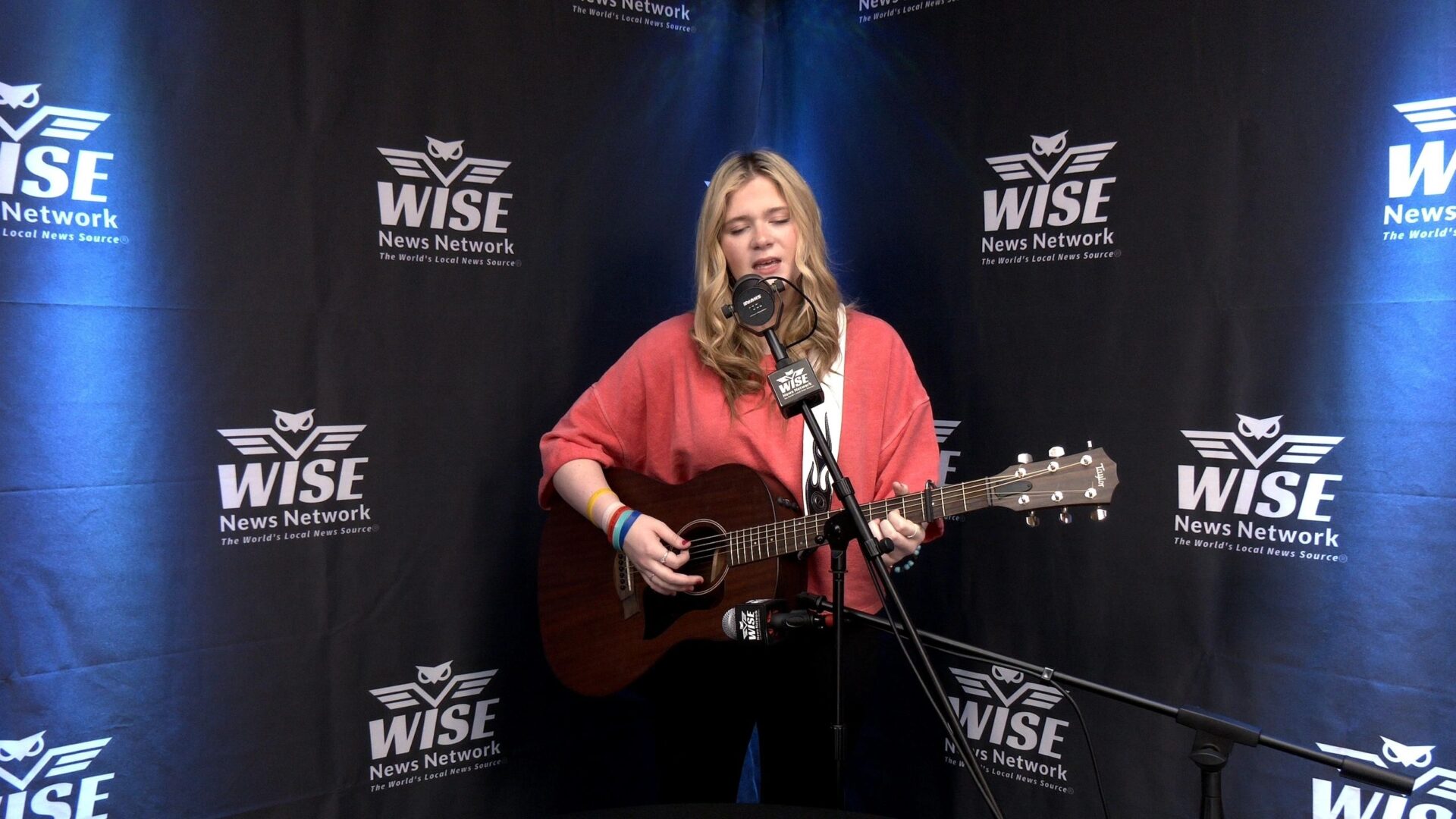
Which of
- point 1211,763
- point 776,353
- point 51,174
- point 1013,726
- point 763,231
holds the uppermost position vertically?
point 51,174

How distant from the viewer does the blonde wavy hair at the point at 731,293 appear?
219 centimetres

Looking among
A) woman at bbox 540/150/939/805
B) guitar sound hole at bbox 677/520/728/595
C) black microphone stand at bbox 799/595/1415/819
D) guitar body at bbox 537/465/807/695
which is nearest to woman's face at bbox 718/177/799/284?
woman at bbox 540/150/939/805

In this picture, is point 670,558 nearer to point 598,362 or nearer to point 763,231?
point 763,231

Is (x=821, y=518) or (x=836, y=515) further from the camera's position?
(x=821, y=518)

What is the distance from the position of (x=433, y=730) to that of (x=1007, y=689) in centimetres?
151

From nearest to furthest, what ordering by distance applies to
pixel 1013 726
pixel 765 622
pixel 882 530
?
pixel 765 622, pixel 882 530, pixel 1013 726

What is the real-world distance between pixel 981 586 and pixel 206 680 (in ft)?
6.29

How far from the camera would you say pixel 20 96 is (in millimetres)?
2082

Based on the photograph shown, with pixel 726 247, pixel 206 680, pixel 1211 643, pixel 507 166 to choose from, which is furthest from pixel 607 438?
pixel 1211 643

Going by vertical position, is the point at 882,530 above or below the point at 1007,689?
above

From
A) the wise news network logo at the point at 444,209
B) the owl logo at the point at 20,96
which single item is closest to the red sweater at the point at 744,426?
the wise news network logo at the point at 444,209

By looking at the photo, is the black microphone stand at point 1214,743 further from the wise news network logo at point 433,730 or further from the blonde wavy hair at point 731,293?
the wise news network logo at point 433,730

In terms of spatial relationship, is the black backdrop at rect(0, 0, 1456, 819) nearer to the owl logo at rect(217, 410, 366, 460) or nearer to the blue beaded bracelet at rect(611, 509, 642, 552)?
the owl logo at rect(217, 410, 366, 460)

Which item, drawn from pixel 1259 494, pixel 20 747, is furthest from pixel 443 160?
pixel 1259 494
